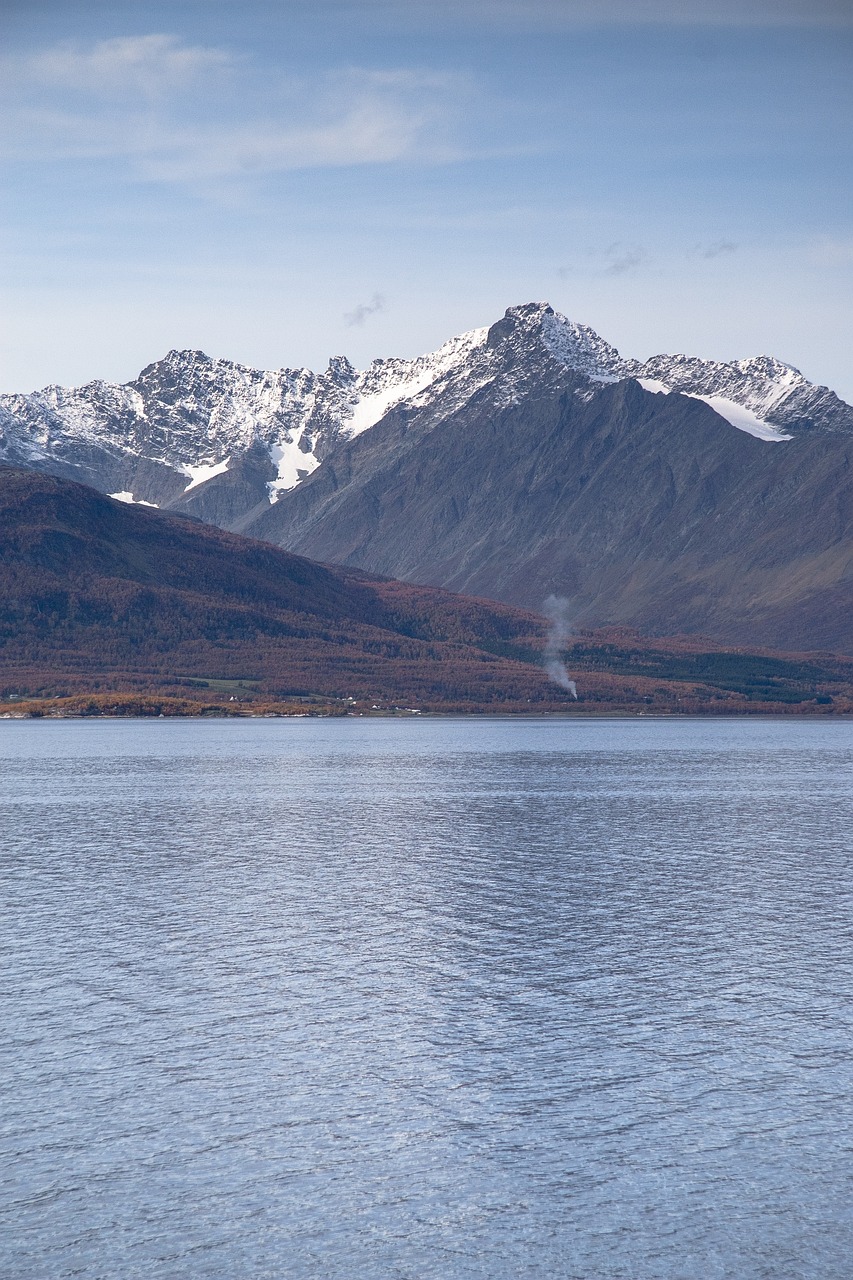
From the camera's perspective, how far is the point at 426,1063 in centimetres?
4072

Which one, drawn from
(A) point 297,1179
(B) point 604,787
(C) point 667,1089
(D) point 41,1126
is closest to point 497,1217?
(A) point 297,1179

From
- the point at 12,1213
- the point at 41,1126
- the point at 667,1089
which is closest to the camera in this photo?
the point at 12,1213

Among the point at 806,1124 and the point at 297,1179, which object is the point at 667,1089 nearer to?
the point at 806,1124

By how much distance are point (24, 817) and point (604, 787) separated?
58860mm

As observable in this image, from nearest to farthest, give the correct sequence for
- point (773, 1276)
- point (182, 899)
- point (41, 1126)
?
point (773, 1276)
point (41, 1126)
point (182, 899)

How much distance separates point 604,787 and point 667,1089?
335 ft

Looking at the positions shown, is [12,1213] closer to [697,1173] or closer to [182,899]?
[697,1173]

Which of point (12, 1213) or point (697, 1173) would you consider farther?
point (697, 1173)

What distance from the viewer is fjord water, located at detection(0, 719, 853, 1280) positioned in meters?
29.2

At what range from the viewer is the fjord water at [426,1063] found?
2923 centimetres

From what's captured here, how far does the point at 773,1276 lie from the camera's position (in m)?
27.3

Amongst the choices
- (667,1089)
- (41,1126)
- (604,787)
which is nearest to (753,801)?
(604,787)

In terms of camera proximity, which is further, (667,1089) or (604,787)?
(604,787)

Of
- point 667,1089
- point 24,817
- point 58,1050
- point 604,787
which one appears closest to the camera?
point 667,1089
